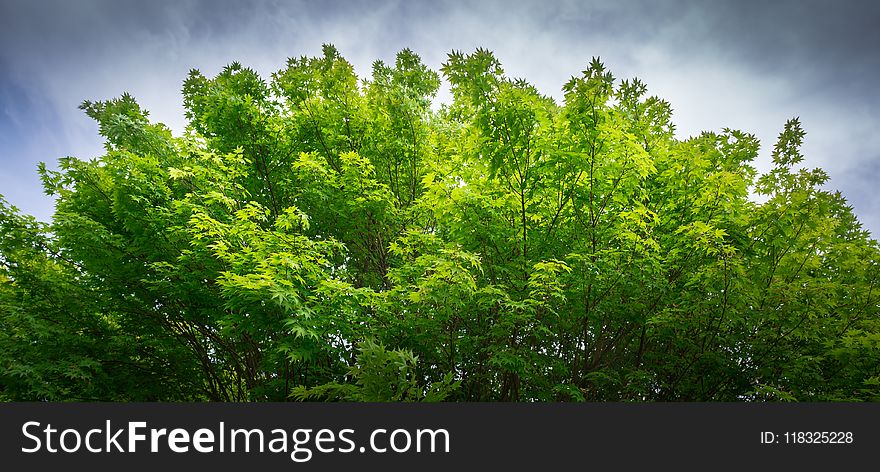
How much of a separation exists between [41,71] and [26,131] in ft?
5.64

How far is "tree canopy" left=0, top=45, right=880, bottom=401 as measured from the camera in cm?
591

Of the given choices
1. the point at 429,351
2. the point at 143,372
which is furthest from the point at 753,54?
the point at 143,372

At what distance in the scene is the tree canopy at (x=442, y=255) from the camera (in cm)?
591

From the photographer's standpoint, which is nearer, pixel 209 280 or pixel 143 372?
pixel 209 280

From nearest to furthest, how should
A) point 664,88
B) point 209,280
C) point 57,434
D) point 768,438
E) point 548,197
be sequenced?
point 57,434, point 768,438, point 548,197, point 209,280, point 664,88

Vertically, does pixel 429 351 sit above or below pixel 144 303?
below

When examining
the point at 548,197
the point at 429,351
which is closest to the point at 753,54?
the point at 548,197

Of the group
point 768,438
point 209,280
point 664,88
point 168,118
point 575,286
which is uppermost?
point 168,118

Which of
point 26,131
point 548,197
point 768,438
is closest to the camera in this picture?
point 768,438

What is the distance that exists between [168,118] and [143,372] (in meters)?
5.96

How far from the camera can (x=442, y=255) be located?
20.5 feet

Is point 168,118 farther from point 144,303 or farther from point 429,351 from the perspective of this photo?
point 429,351

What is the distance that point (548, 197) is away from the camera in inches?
265

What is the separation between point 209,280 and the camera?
757cm
